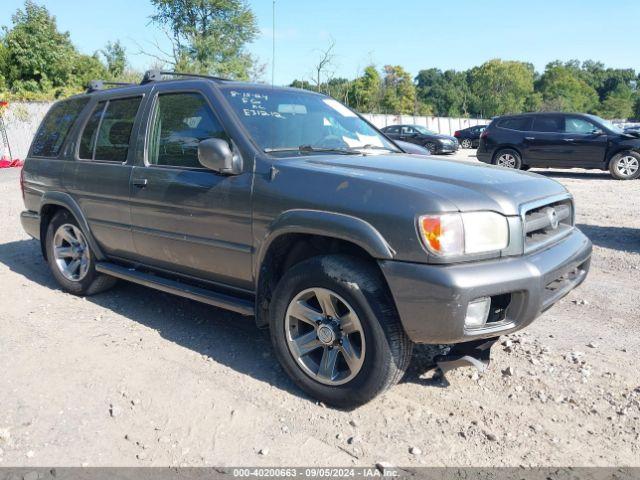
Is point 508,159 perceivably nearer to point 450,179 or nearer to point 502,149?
point 502,149

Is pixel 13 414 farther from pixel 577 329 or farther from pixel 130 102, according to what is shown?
pixel 577 329

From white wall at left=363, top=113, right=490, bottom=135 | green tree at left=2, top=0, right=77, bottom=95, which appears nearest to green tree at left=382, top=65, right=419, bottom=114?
white wall at left=363, top=113, right=490, bottom=135

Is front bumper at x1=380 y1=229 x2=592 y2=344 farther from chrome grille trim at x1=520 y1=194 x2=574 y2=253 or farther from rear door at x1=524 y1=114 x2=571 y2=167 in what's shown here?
rear door at x1=524 y1=114 x2=571 y2=167

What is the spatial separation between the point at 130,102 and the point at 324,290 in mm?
2553

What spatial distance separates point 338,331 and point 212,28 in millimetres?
40276

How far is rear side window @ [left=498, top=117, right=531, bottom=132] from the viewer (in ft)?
48.1

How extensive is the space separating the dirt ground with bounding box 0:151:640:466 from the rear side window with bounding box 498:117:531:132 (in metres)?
11.0

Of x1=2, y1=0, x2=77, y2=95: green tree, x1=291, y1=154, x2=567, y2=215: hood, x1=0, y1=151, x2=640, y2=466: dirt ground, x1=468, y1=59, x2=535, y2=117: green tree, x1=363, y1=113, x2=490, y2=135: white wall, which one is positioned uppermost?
x1=468, y1=59, x2=535, y2=117: green tree

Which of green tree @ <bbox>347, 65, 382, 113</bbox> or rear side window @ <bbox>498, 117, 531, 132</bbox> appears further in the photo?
green tree @ <bbox>347, 65, 382, 113</bbox>

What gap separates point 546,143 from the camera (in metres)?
14.2

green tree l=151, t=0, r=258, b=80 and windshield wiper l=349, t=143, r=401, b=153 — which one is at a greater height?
green tree l=151, t=0, r=258, b=80

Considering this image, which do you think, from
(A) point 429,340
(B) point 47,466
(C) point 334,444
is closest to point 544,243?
(A) point 429,340

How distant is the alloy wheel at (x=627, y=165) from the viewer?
1355 centimetres

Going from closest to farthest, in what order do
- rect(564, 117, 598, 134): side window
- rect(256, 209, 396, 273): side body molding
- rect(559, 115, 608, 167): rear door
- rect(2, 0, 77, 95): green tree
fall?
1. rect(256, 209, 396, 273): side body molding
2. rect(559, 115, 608, 167): rear door
3. rect(564, 117, 598, 134): side window
4. rect(2, 0, 77, 95): green tree
